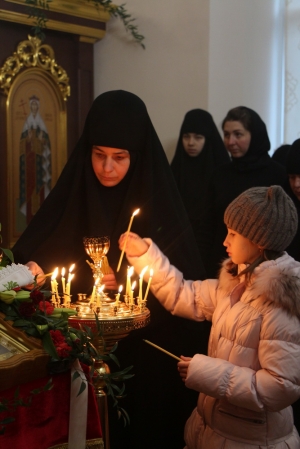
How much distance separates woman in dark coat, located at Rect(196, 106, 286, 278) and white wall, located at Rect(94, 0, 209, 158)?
108 cm

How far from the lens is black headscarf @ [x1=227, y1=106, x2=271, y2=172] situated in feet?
16.6

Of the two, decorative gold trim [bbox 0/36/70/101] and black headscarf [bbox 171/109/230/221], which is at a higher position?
decorative gold trim [bbox 0/36/70/101]

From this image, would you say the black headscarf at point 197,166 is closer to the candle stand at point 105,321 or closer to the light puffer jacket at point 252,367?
the light puffer jacket at point 252,367

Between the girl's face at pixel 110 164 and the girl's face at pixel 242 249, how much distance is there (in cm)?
69

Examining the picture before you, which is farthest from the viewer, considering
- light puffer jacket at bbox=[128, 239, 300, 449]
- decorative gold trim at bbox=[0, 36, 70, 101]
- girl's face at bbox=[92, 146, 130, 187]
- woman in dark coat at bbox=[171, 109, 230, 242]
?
woman in dark coat at bbox=[171, 109, 230, 242]

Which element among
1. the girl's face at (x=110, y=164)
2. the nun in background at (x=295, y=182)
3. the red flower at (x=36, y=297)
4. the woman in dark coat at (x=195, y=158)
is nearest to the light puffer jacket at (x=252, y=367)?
the girl's face at (x=110, y=164)

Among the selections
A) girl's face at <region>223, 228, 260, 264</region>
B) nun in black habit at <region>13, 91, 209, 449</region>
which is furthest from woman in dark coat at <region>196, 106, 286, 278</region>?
girl's face at <region>223, 228, 260, 264</region>

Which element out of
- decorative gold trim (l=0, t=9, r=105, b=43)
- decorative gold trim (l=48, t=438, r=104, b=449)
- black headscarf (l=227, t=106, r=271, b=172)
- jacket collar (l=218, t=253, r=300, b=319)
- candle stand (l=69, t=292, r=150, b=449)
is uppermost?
decorative gold trim (l=0, t=9, r=105, b=43)

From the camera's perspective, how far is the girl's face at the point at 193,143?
236 inches

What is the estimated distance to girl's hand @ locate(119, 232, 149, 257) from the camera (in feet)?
9.66

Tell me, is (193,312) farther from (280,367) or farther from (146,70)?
(146,70)

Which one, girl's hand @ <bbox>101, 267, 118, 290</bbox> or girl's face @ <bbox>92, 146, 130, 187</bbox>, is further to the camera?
girl's face @ <bbox>92, 146, 130, 187</bbox>

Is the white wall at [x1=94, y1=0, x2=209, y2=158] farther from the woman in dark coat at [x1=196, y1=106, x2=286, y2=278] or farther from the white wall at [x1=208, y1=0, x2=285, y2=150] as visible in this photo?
the woman in dark coat at [x1=196, y1=106, x2=286, y2=278]

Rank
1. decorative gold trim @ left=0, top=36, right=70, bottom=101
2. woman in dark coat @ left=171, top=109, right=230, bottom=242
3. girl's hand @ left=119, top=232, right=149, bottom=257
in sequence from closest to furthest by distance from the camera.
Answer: girl's hand @ left=119, top=232, right=149, bottom=257
decorative gold trim @ left=0, top=36, right=70, bottom=101
woman in dark coat @ left=171, top=109, right=230, bottom=242
